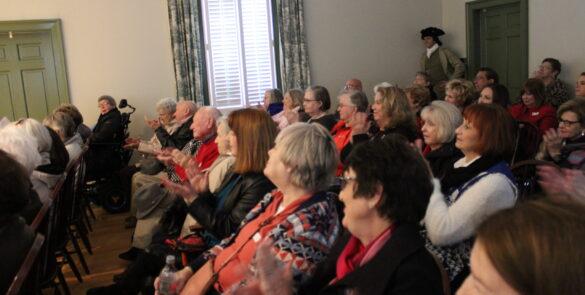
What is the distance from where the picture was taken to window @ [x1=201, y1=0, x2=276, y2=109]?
7473mm

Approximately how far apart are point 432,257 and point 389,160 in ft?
1.00

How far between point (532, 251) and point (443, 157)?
6.90ft

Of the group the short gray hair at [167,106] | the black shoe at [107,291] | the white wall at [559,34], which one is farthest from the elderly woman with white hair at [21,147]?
the white wall at [559,34]

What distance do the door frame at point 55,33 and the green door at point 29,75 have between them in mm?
13

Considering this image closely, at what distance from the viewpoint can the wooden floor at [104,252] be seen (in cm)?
391

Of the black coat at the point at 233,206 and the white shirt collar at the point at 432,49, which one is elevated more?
the white shirt collar at the point at 432,49

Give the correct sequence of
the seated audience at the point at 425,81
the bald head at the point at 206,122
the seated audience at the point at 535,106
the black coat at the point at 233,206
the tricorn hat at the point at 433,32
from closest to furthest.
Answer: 1. the black coat at the point at 233,206
2. the bald head at the point at 206,122
3. the seated audience at the point at 535,106
4. the seated audience at the point at 425,81
5. the tricorn hat at the point at 433,32

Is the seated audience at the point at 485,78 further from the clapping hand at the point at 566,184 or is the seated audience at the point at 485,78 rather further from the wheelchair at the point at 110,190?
the clapping hand at the point at 566,184

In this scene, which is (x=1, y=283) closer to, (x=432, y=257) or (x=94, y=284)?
(x=432, y=257)

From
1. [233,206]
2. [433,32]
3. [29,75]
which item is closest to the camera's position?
[233,206]

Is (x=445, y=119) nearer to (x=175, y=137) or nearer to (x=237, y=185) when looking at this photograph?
(x=237, y=185)

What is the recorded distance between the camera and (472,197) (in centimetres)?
201

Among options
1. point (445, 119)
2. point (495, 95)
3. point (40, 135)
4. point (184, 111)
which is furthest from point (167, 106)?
point (445, 119)

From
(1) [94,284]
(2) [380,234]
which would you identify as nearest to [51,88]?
(1) [94,284]
